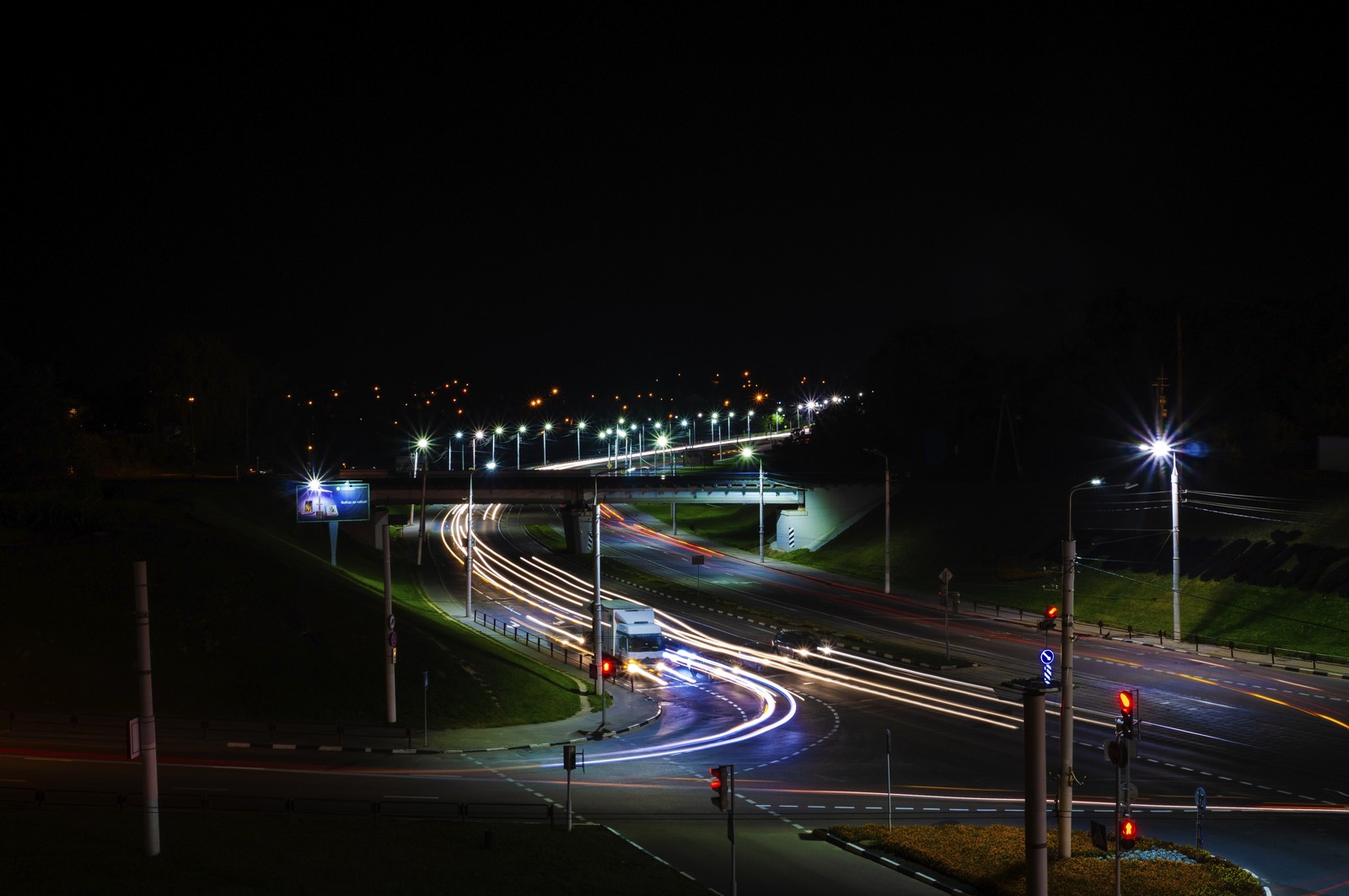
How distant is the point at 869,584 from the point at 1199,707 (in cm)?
3610

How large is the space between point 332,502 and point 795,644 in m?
29.8

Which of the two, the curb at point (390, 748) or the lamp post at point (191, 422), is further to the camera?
the lamp post at point (191, 422)

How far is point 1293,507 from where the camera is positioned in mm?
58781

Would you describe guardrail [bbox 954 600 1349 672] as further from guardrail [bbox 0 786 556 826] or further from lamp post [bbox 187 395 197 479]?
lamp post [bbox 187 395 197 479]

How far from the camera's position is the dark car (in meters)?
50.7

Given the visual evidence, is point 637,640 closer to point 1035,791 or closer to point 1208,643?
point 1208,643

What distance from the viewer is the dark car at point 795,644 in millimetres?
50688

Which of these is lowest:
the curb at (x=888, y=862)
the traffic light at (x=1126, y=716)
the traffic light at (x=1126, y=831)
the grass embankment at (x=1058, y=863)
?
the curb at (x=888, y=862)

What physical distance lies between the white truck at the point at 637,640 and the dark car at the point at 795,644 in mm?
5552

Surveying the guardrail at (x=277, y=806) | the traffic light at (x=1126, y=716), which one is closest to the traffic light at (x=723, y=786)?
the guardrail at (x=277, y=806)

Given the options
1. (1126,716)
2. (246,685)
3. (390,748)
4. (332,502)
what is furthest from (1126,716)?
(332,502)

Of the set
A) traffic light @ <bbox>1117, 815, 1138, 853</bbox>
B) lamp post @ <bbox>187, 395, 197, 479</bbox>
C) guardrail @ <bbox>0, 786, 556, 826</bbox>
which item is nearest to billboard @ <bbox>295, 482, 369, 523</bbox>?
guardrail @ <bbox>0, 786, 556, 826</bbox>

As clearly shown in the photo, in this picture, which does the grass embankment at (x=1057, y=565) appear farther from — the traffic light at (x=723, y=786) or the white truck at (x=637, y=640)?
the traffic light at (x=723, y=786)

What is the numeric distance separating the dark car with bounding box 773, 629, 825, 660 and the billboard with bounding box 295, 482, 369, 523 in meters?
26.1
